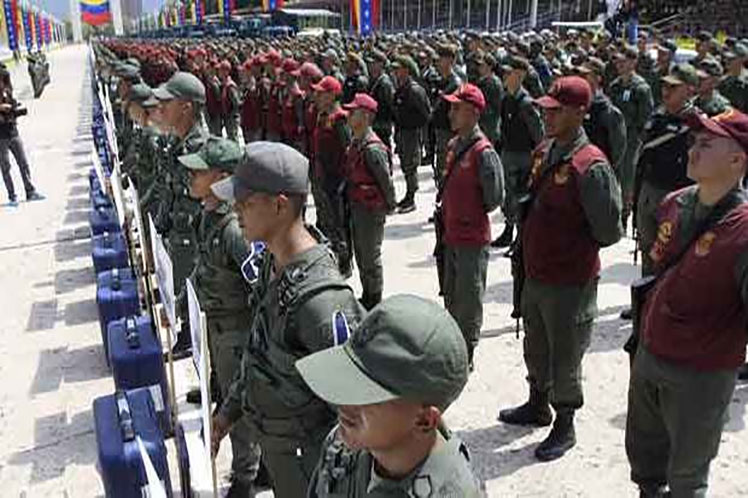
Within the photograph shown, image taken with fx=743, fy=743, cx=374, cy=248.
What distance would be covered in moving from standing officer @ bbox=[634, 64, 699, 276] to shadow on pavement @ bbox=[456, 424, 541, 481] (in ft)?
5.47

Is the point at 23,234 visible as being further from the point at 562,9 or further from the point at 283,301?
the point at 562,9

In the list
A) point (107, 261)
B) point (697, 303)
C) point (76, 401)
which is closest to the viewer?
point (697, 303)

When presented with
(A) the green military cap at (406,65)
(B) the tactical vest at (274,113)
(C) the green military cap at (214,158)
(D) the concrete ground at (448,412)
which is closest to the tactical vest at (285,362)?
(C) the green military cap at (214,158)

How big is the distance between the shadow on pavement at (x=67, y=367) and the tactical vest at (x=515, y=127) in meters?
4.57

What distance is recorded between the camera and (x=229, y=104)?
46.1 ft

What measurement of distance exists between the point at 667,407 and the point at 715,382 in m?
0.23

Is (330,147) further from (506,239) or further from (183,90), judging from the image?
(506,239)

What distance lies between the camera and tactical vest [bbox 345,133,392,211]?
6.06 meters

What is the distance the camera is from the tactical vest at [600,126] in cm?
696

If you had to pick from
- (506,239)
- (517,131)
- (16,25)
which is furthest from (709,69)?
(16,25)

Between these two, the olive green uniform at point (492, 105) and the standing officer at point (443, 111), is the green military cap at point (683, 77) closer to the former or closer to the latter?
the olive green uniform at point (492, 105)

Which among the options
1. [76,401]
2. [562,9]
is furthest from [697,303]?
[562,9]

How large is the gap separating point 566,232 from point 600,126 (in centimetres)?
329

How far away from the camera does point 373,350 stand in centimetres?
157
